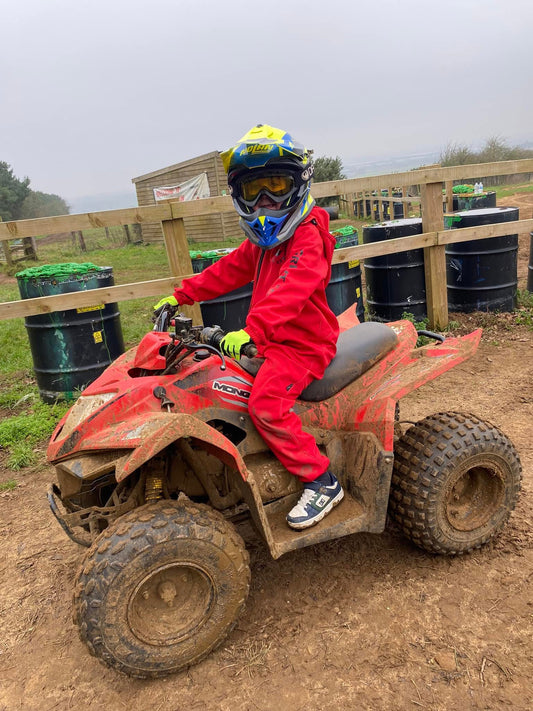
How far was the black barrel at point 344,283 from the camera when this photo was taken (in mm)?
6059

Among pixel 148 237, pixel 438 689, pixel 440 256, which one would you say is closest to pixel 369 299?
pixel 440 256

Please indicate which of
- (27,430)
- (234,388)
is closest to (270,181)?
(234,388)

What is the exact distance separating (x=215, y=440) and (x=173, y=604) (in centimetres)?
75

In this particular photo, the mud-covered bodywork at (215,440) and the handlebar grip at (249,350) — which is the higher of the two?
the handlebar grip at (249,350)

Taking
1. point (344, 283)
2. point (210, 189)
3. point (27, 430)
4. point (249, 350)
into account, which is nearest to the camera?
point (249, 350)

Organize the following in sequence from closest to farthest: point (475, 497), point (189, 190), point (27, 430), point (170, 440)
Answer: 1. point (170, 440)
2. point (475, 497)
3. point (27, 430)
4. point (189, 190)

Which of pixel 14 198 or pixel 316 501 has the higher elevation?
pixel 14 198

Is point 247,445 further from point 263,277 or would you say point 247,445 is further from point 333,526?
point 263,277

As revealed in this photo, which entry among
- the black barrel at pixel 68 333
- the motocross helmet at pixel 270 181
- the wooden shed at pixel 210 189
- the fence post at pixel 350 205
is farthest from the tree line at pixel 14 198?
the motocross helmet at pixel 270 181

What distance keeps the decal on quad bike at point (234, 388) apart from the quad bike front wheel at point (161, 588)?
1.66 ft

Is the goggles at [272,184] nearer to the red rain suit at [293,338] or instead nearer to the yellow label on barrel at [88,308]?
the red rain suit at [293,338]

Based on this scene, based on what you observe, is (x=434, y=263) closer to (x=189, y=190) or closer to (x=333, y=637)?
(x=333, y=637)

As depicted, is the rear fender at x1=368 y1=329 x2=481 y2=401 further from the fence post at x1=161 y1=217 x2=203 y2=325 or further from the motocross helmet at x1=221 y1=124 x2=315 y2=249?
the fence post at x1=161 y1=217 x2=203 y2=325

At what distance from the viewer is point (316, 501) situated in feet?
8.59
